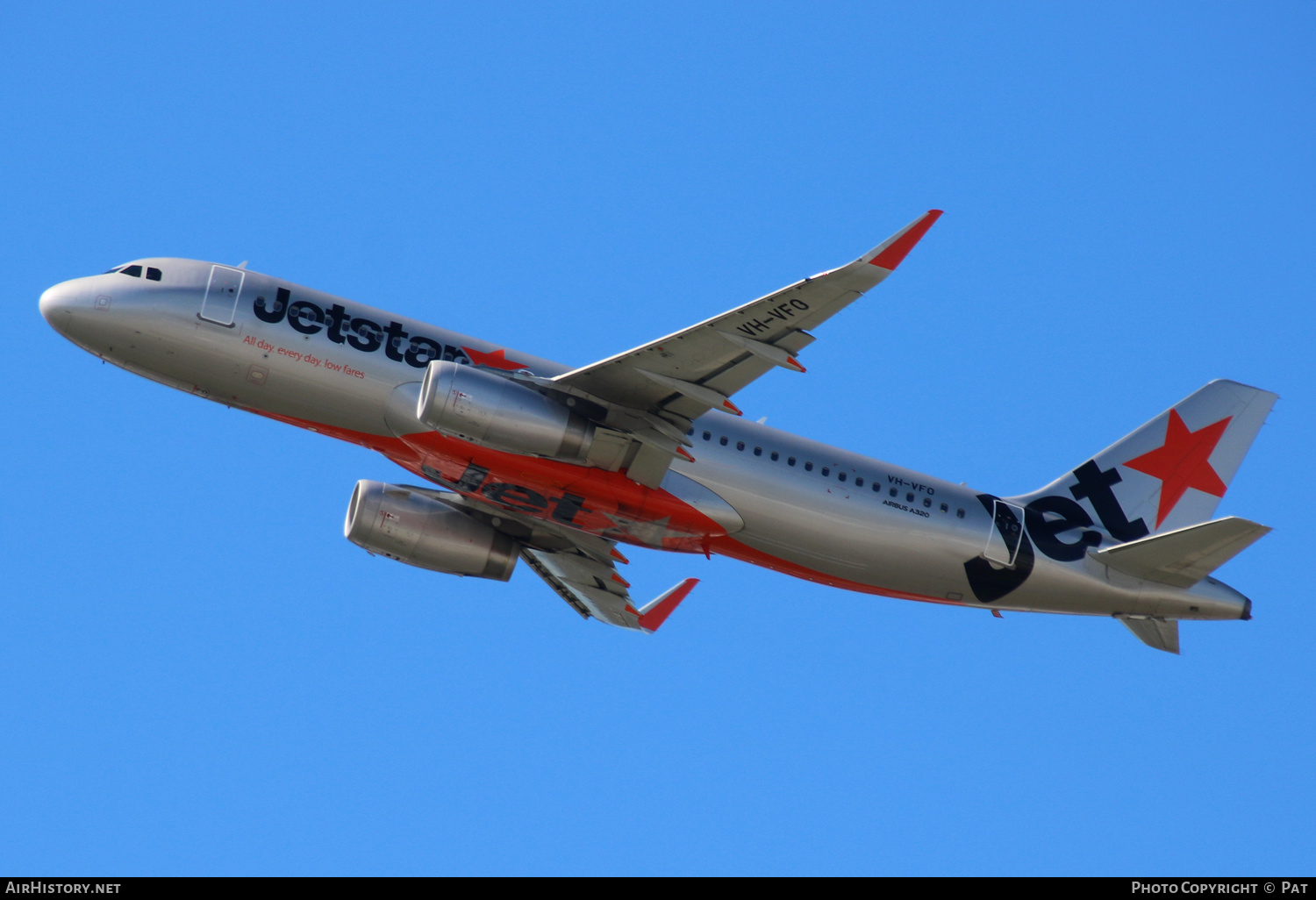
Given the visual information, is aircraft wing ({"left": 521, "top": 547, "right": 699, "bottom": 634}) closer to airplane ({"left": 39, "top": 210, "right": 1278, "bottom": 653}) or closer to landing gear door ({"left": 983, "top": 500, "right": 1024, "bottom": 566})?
airplane ({"left": 39, "top": 210, "right": 1278, "bottom": 653})

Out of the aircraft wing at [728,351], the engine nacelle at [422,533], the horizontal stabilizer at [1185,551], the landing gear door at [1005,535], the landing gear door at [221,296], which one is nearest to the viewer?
the aircraft wing at [728,351]

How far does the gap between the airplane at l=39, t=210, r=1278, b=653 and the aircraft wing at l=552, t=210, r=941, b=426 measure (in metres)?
0.05

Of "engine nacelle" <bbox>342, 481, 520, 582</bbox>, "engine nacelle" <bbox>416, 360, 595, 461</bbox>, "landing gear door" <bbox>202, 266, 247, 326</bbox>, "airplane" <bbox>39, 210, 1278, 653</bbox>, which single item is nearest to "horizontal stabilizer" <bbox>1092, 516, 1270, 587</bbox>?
"airplane" <bbox>39, 210, 1278, 653</bbox>

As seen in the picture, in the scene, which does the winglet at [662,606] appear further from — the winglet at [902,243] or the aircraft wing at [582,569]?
the winglet at [902,243]

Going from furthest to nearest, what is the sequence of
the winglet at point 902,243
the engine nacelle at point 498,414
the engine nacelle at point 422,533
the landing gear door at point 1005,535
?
the engine nacelle at point 422,533 < the landing gear door at point 1005,535 < the engine nacelle at point 498,414 < the winglet at point 902,243

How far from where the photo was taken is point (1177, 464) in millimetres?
34438

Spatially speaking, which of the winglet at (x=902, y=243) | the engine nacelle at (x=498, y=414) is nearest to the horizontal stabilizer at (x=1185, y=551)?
the winglet at (x=902, y=243)

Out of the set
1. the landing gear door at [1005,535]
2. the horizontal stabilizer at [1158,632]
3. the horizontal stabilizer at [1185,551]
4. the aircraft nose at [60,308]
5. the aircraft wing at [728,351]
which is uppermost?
the aircraft nose at [60,308]

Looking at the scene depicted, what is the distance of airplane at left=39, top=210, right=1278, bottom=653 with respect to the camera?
88.2ft

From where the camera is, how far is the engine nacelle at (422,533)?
32906 mm

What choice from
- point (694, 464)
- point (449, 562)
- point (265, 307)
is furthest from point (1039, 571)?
point (265, 307)

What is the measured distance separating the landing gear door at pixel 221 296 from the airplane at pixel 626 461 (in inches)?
1.6

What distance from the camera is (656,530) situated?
98.0ft

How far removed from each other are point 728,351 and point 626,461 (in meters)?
4.08
